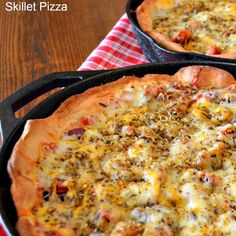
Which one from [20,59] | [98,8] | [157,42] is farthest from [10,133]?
[98,8]

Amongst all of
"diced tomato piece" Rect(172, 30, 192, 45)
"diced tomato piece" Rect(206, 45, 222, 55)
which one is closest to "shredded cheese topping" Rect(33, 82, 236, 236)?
"diced tomato piece" Rect(206, 45, 222, 55)

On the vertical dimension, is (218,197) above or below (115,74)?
below

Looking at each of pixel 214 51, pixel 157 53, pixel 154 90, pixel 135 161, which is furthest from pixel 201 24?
pixel 135 161

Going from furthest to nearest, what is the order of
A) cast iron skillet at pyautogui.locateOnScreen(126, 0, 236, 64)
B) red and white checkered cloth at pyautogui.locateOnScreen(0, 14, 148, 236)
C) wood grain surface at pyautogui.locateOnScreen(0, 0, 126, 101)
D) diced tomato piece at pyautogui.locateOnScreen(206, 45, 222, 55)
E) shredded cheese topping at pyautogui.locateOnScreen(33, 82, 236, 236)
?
wood grain surface at pyautogui.locateOnScreen(0, 0, 126, 101) < red and white checkered cloth at pyautogui.locateOnScreen(0, 14, 148, 236) < diced tomato piece at pyautogui.locateOnScreen(206, 45, 222, 55) < cast iron skillet at pyautogui.locateOnScreen(126, 0, 236, 64) < shredded cheese topping at pyautogui.locateOnScreen(33, 82, 236, 236)

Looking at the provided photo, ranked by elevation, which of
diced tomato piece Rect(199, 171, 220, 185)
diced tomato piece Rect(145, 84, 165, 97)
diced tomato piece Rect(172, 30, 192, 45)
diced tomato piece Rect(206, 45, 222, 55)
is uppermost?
diced tomato piece Rect(172, 30, 192, 45)

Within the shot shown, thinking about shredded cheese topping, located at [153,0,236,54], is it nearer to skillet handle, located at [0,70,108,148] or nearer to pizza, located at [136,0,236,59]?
pizza, located at [136,0,236,59]

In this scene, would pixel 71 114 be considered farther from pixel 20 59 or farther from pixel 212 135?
pixel 20 59

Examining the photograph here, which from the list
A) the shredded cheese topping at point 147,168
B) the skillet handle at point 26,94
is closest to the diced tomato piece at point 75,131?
the shredded cheese topping at point 147,168
